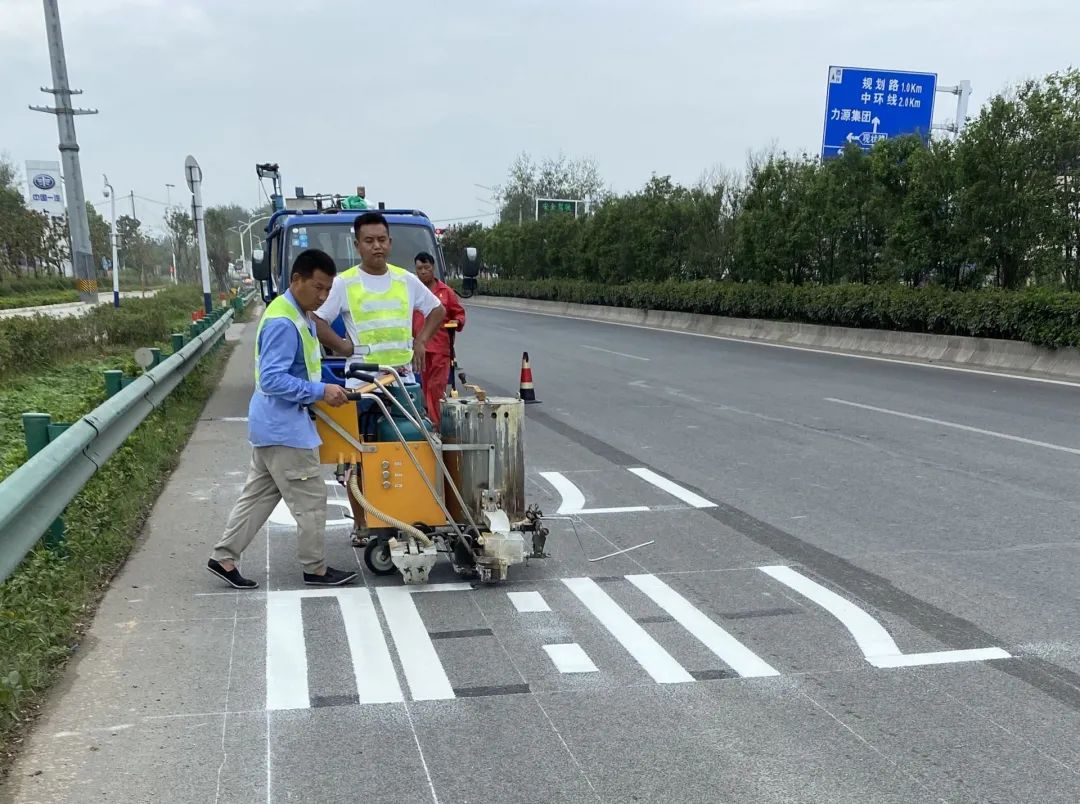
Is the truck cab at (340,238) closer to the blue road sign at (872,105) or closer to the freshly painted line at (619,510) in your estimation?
the freshly painted line at (619,510)

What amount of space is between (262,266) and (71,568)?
723 centimetres

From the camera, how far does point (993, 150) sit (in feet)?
59.2

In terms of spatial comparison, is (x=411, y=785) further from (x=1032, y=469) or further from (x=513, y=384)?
(x=513, y=384)

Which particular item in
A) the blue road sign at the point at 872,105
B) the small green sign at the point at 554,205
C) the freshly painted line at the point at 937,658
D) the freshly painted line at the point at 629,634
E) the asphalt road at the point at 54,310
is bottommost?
the asphalt road at the point at 54,310

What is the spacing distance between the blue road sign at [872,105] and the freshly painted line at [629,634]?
888 inches

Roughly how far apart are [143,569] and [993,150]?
56.5ft

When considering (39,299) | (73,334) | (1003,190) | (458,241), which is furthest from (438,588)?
(458,241)

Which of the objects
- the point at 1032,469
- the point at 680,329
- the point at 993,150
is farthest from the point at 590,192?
the point at 1032,469

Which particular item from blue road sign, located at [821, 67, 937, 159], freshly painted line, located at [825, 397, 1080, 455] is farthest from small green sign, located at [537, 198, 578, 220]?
freshly painted line, located at [825, 397, 1080, 455]

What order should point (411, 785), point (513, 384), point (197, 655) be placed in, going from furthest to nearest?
point (513, 384) → point (197, 655) → point (411, 785)

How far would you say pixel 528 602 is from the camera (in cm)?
519

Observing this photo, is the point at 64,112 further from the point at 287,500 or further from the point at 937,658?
the point at 937,658

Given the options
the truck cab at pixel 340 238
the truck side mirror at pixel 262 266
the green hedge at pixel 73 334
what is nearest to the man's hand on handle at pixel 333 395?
the truck cab at pixel 340 238

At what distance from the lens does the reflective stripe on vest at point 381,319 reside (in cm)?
599
